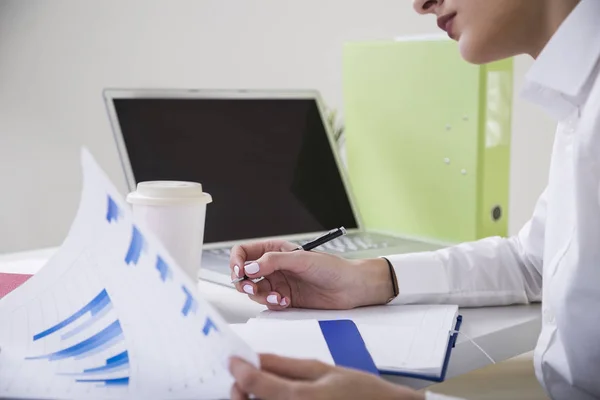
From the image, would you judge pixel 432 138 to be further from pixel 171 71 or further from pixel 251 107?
pixel 171 71

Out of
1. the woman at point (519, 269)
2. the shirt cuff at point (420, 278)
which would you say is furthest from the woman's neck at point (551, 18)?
the shirt cuff at point (420, 278)

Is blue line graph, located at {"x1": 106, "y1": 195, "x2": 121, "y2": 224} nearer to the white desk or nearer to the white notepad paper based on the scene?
the white notepad paper

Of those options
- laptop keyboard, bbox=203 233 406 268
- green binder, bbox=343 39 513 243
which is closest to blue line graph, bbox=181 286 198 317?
laptop keyboard, bbox=203 233 406 268

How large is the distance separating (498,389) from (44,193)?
181 cm

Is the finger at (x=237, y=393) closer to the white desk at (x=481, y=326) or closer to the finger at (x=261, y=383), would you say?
the finger at (x=261, y=383)

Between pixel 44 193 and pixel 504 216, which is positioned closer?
pixel 504 216

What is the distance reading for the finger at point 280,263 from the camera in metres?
0.91

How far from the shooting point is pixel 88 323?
678 millimetres

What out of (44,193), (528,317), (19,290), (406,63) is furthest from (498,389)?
(44,193)

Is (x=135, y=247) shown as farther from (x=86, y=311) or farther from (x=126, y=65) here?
(x=126, y=65)

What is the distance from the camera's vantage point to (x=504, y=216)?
1.41m

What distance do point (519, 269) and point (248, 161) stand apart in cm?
55

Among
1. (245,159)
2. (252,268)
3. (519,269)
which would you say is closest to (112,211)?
(252,268)

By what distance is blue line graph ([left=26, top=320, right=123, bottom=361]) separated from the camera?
65cm
